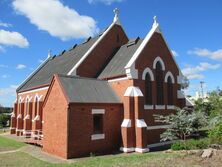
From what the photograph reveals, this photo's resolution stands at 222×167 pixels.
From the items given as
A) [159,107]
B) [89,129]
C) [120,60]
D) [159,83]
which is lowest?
[89,129]

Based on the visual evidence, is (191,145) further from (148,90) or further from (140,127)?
(148,90)

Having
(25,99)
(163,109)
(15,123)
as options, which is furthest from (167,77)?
(15,123)

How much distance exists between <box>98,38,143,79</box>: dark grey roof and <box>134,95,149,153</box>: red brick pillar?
3.30 m

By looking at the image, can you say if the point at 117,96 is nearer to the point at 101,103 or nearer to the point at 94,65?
the point at 101,103

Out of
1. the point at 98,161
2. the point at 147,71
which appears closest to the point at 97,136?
the point at 98,161

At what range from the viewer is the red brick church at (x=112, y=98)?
63.4ft

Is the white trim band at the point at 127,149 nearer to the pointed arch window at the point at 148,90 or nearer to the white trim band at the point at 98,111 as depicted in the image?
the white trim band at the point at 98,111

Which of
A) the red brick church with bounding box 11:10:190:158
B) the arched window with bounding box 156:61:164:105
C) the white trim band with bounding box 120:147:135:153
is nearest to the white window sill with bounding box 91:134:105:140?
the red brick church with bounding box 11:10:190:158

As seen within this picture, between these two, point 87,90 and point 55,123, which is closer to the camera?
point 55,123

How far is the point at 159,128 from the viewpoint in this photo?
959 inches

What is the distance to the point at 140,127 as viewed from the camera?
67.7 feet

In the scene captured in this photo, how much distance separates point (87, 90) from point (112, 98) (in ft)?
7.95

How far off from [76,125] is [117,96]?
5.39 m

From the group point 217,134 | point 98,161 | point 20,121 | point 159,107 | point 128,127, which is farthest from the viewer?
point 20,121
